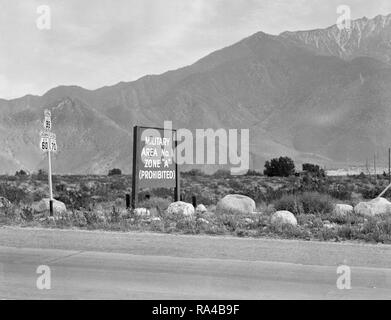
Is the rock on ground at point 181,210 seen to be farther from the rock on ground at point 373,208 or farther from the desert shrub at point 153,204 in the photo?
the rock on ground at point 373,208

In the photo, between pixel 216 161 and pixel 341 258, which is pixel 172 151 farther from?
pixel 216 161

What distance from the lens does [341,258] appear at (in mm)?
10023

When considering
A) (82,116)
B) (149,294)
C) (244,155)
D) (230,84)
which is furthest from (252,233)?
(230,84)

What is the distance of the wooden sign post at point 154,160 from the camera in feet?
60.0

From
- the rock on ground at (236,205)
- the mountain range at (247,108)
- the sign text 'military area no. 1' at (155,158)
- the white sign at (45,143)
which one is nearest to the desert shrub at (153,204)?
the sign text 'military area no. 1' at (155,158)

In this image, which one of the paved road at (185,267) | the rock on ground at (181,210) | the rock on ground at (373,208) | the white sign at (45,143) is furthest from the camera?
the white sign at (45,143)

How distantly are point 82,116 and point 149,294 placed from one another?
103 meters

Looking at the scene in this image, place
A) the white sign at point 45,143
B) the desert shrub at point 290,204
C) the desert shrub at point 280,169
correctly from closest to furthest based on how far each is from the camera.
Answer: the white sign at point 45,143
the desert shrub at point 290,204
the desert shrub at point 280,169

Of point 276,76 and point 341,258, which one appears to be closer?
point 341,258

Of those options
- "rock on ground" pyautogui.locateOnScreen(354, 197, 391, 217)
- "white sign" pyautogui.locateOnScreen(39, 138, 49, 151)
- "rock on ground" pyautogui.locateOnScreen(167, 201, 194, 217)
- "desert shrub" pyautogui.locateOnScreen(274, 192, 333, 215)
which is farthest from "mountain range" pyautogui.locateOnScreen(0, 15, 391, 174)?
"rock on ground" pyautogui.locateOnScreen(354, 197, 391, 217)

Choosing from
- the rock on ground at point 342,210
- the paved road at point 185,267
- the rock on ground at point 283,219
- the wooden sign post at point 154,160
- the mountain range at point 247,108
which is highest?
the mountain range at point 247,108

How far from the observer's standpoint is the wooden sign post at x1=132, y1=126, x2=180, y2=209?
18297 mm

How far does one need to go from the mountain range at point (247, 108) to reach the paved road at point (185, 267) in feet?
253
